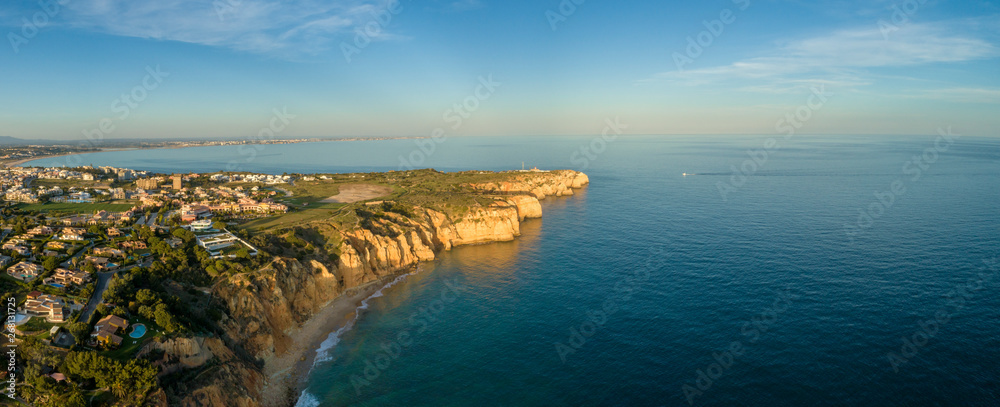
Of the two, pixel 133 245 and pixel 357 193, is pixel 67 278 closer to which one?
pixel 133 245

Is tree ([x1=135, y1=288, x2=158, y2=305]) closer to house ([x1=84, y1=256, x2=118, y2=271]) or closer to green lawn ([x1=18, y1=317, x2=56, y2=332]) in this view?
green lawn ([x1=18, y1=317, x2=56, y2=332])

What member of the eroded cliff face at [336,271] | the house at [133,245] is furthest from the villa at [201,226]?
the eroded cliff face at [336,271]

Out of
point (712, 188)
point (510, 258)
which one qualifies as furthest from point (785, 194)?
point (510, 258)

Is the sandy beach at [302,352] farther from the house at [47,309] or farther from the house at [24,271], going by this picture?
the house at [24,271]

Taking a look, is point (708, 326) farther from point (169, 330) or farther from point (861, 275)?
point (169, 330)

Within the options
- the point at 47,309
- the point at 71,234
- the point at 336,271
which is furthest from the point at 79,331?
the point at 71,234

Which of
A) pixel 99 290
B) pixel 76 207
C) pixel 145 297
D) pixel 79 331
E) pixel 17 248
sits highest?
pixel 17 248

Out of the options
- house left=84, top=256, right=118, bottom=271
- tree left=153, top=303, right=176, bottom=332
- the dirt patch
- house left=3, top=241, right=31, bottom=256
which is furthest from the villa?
the dirt patch
